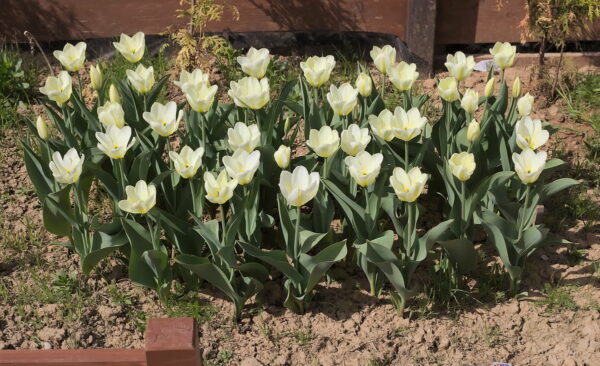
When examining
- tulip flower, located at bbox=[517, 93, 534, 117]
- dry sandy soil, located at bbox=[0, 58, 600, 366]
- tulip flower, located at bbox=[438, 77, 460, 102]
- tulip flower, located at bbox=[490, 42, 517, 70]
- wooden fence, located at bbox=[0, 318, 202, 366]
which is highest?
tulip flower, located at bbox=[490, 42, 517, 70]

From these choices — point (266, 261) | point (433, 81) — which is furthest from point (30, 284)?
point (433, 81)

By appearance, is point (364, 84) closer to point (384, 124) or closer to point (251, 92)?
point (384, 124)

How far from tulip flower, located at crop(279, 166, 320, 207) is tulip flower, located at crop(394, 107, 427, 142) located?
0.41 meters

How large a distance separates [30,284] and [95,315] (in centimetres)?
33

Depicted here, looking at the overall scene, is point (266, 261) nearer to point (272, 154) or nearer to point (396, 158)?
point (272, 154)

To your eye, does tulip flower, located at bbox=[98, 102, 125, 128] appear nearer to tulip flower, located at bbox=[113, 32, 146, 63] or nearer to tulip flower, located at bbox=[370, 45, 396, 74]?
tulip flower, located at bbox=[113, 32, 146, 63]

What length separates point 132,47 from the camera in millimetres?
3670

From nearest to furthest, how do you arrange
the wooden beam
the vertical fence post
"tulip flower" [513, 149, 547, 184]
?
the vertical fence post, "tulip flower" [513, 149, 547, 184], the wooden beam

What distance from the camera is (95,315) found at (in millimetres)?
3264


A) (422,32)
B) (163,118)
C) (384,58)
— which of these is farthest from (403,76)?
(422,32)

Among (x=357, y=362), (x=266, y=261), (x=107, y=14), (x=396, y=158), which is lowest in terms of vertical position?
(x=357, y=362)

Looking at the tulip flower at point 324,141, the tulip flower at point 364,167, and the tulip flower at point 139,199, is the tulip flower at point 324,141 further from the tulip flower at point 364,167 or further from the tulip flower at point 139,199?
the tulip flower at point 139,199

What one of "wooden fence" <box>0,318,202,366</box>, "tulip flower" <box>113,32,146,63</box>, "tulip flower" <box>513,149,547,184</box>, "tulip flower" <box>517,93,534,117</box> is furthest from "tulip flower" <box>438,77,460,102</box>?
"wooden fence" <box>0,318,202,366</box>

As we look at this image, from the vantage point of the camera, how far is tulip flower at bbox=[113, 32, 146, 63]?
143 inches
